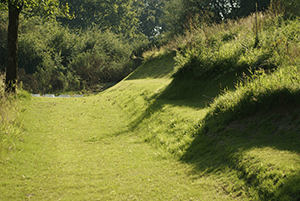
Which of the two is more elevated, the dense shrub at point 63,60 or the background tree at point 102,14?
the background tree at point 102,14

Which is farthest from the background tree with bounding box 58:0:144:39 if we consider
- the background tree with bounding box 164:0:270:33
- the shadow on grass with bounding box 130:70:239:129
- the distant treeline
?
the shadow on grass with bounding box 130:70:239:129

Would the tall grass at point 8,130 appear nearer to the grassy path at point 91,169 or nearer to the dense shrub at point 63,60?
the grassy path at point 91,169

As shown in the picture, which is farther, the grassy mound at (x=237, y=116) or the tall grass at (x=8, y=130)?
the tall grass at (x=8, y=130)

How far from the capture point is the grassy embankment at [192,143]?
425cm

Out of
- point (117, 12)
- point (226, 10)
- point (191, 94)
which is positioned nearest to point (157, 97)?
point (191, 94)

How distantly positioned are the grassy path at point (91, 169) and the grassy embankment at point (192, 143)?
2 centimetres

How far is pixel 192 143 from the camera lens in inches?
240

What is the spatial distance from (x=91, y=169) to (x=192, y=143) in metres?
2.40

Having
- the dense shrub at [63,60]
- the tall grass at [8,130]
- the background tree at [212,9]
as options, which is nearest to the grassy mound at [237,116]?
the tall grass at [8,130]

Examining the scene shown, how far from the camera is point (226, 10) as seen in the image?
26922mm

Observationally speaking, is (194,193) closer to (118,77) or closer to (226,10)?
(118,77)

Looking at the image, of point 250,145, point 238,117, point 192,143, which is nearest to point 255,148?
point 250,145

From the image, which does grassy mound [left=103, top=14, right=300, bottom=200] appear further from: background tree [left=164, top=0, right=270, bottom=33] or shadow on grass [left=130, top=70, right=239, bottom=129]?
background tree [left=164, top=0, right=270, bottom=33]

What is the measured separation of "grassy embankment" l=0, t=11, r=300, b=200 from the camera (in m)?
4.25
